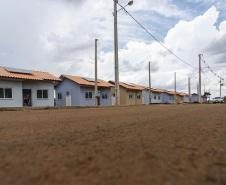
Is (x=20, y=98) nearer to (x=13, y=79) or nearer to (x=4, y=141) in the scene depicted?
(x=13, y=79)

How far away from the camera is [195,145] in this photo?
394 cm

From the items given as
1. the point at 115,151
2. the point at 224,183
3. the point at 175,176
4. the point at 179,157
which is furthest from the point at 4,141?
the point at 224,183

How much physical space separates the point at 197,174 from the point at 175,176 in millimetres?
204

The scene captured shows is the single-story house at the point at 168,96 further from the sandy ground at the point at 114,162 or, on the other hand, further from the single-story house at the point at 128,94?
the sandy ground at the point at 114,162

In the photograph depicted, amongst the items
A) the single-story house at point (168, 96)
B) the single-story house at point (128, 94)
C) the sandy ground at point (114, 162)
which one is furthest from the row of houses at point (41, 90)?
the single-story house at point (168, 96)

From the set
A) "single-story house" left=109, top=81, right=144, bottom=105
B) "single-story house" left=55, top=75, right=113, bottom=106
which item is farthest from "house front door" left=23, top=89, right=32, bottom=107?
"single-story house" left=109, top=81, right=144, bottom=105

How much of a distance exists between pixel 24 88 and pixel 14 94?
2043 mm

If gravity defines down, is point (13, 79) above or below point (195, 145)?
above

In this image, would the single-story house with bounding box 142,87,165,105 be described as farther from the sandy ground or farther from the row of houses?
the sandy ground

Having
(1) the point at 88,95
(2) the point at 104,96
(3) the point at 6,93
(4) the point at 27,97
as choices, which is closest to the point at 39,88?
(4) the point at 27,97

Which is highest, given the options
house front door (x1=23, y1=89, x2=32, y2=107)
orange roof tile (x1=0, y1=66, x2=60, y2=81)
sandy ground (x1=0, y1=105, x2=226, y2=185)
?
orange roof tile (x1=0, y1=66, x2=60, y2=81)

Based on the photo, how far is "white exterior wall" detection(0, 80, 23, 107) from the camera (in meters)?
24.0

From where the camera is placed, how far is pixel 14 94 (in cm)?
2484

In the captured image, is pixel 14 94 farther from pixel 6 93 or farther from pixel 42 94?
pixel 42 94
